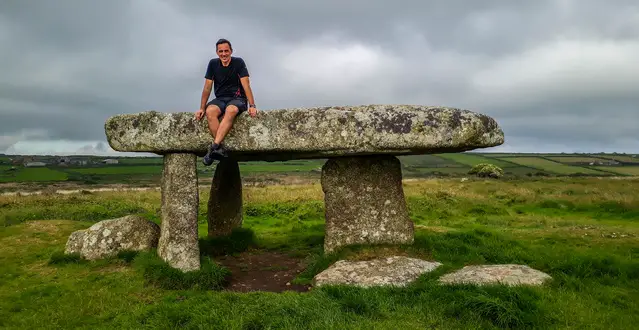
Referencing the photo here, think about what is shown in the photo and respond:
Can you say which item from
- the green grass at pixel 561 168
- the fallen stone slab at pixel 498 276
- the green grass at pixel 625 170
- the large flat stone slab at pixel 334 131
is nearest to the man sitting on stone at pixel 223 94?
the large flat stone slab at pixel 334 131

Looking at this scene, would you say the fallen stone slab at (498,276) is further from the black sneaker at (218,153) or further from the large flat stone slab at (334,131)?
the black sneaker at (218,153)

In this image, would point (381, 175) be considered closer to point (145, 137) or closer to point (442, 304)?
point (442, 304)

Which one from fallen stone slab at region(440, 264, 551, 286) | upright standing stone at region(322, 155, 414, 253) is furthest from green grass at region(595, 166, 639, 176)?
fallen stone slab at region(440, 264, 551, 286)

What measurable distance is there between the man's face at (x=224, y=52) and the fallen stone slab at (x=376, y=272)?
469 cm

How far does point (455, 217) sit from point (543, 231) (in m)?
5.70

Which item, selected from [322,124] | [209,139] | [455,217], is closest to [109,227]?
[209,139]

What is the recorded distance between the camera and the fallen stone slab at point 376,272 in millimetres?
7656

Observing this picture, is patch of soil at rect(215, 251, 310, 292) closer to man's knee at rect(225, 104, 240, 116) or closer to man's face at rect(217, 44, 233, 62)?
man's knee at rect(225, 104, 240, 116)

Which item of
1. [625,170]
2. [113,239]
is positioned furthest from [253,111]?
[625,170]

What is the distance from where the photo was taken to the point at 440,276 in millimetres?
7785

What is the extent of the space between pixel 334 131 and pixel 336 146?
29cm

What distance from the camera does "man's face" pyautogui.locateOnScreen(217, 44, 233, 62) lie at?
9.05 m

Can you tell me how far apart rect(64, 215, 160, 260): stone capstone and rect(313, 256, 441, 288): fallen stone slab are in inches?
167

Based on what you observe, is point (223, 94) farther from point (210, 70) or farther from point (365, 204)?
point (365, 204)
